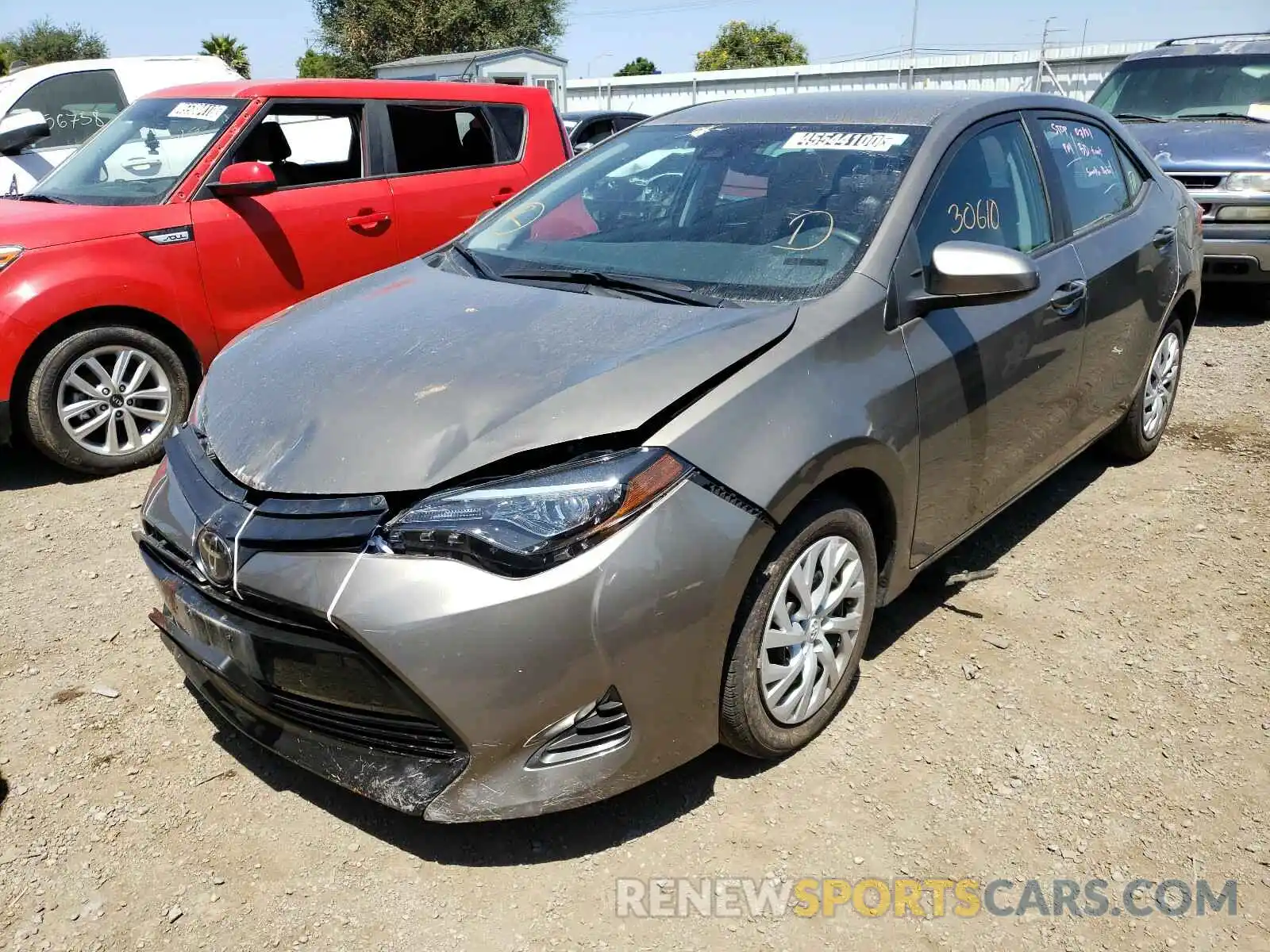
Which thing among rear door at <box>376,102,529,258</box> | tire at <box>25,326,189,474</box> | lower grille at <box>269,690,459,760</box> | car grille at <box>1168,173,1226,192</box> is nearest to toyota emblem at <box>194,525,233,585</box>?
lower grille at <box>269,690,459,760</box>

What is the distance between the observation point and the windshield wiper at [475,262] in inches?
127

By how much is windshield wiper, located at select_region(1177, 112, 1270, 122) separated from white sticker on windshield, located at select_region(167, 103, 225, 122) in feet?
23.6

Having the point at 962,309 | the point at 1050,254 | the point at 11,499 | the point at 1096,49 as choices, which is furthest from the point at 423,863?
the point at 1096,49

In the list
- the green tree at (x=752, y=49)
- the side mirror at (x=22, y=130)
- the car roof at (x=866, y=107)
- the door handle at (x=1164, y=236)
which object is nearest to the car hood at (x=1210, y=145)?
the door handle at (x=1164, y=236)

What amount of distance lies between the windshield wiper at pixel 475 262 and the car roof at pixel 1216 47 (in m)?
7.48

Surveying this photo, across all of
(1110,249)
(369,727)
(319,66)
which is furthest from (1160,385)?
(319,66)

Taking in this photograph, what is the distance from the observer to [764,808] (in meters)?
2.58

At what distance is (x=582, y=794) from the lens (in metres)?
2.23

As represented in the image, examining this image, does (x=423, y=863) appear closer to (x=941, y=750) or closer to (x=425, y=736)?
(x=425, y=736)

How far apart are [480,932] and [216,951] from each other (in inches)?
22.3

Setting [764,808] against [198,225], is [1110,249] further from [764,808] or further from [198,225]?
[198,225]

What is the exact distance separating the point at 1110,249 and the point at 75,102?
8.16m

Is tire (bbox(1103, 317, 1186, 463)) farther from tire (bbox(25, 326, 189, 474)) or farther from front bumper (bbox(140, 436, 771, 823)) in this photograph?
tire (bbox(25, 326, 189, 474))

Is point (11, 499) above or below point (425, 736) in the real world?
below
